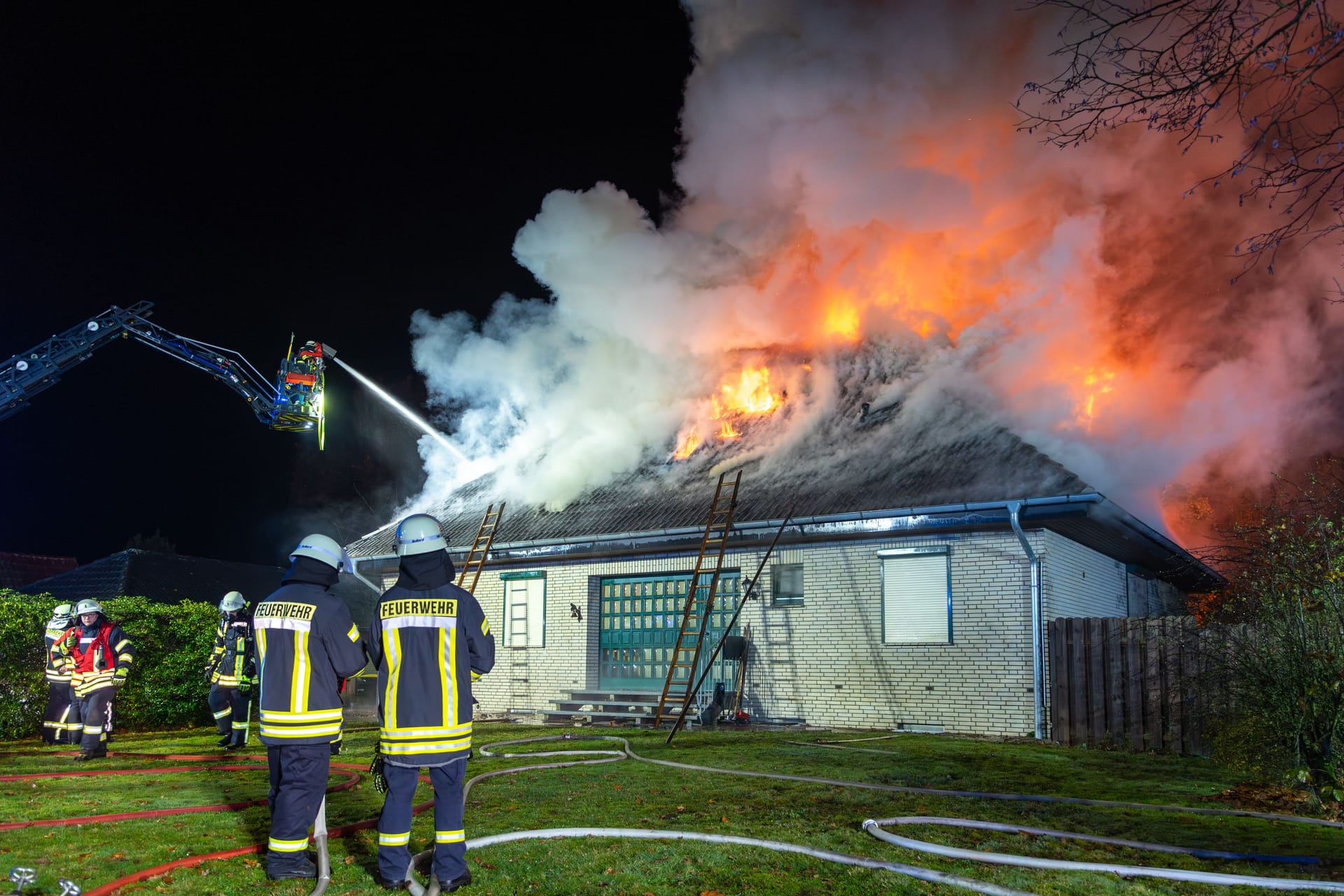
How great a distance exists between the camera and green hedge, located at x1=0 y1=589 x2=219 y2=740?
43.2ft

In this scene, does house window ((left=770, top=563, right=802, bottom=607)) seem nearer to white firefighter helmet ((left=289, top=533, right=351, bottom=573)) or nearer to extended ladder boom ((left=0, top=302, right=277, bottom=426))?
white firefighter helmet ((left=289, top=533, right=351, bottom=573))

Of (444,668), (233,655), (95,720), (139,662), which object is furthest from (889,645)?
(139,662)

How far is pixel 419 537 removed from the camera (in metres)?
5.23

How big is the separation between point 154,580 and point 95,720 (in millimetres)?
14009

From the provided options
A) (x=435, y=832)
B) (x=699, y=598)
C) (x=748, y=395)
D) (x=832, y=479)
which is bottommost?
(x=435, y=832)

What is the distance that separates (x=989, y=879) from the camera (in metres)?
4.80

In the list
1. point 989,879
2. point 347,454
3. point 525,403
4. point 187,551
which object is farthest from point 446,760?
point 187,551

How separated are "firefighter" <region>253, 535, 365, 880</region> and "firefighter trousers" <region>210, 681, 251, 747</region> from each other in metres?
7.45

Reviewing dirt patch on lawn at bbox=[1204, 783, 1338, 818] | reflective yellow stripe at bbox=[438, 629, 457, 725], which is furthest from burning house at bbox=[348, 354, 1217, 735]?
reflective yellow stripe at bbox=[438, 629, 457, 725]

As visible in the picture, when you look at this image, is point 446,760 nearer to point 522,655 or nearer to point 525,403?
point 522,655

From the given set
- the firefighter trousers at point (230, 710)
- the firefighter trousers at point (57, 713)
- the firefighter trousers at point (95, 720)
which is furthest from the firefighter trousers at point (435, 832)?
the firefighter trousers at point (57, 713)

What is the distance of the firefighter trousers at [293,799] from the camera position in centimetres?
498

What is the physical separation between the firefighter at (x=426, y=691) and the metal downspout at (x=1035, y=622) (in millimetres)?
9380

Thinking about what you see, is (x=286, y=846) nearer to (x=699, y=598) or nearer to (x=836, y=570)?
(x=836, y=570)
